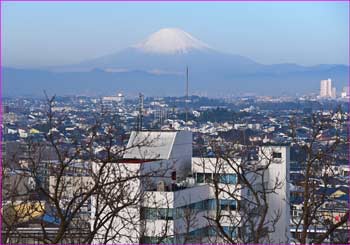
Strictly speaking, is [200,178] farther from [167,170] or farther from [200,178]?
[167,170]

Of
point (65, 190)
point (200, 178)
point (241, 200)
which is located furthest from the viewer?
point (200, 178)

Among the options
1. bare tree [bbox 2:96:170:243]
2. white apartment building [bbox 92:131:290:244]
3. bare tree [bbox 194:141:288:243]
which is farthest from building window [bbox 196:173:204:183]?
bare tree [bbox 2:96:170:243]

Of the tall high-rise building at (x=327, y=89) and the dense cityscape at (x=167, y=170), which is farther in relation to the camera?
the tall high-rise building at (x=327, y=89)

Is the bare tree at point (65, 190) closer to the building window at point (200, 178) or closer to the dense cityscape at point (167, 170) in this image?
the dense cityscape at point (167, 170)

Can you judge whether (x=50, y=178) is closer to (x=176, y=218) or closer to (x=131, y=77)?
(x=176, y=218)

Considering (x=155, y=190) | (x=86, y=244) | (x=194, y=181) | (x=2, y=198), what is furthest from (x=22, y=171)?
(x=194, y=181)

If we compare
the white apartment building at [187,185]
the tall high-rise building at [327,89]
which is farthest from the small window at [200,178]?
the tall high-rise building at [327,89]

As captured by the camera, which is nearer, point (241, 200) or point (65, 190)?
point (65, 190)

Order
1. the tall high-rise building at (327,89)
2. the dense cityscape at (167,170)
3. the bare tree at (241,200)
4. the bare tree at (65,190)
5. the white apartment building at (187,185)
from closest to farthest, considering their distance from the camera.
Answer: the bare tree at (65,190)
the bare tree at (241,200)
the dense cityscape at (167,170)
the white apartment building at (187,185)
the tall high-rise building at (327,89)

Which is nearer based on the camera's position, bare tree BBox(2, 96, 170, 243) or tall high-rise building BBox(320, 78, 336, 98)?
bare tree BBox(2, 96, 170, 243)

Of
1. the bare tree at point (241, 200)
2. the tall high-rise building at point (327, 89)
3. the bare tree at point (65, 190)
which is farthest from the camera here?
the tall high-rise building at point (327, 89)

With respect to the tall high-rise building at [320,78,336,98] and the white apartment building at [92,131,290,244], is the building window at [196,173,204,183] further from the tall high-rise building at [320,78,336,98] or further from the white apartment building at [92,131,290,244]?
the tall high-rise building at [320,78,336,98]

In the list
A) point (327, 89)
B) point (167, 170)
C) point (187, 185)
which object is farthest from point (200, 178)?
point (327, 89)
